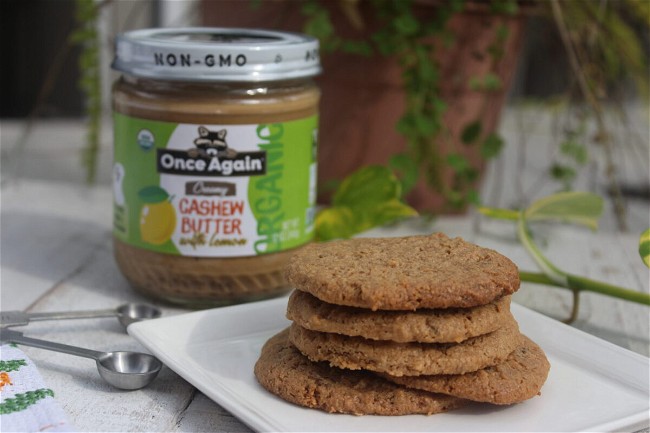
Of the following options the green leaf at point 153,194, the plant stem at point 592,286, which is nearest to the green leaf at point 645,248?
the plant stem at point 592,286

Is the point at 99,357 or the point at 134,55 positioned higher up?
the point at 134,55

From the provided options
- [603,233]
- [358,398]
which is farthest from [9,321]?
[603,233]

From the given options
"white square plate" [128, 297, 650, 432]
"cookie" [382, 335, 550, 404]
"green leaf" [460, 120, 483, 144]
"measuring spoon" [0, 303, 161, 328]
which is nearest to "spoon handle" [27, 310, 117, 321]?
"measuring spoon" [0, 303, 161, 328]

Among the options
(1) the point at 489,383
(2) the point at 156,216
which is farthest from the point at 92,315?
(1) the point at 489,383

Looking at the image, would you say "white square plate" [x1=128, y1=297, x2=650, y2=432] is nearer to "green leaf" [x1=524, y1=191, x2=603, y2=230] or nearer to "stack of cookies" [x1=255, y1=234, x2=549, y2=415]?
"stack of cookies" [x1=255, y1=234, x2=549, y2=415]

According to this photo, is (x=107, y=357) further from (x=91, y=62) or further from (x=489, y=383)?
(x=91, y=62)

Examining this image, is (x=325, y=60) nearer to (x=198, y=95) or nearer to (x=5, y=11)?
(x=198, y=95)

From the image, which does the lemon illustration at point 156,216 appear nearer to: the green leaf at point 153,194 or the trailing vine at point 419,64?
the green leaf at point 153,194
